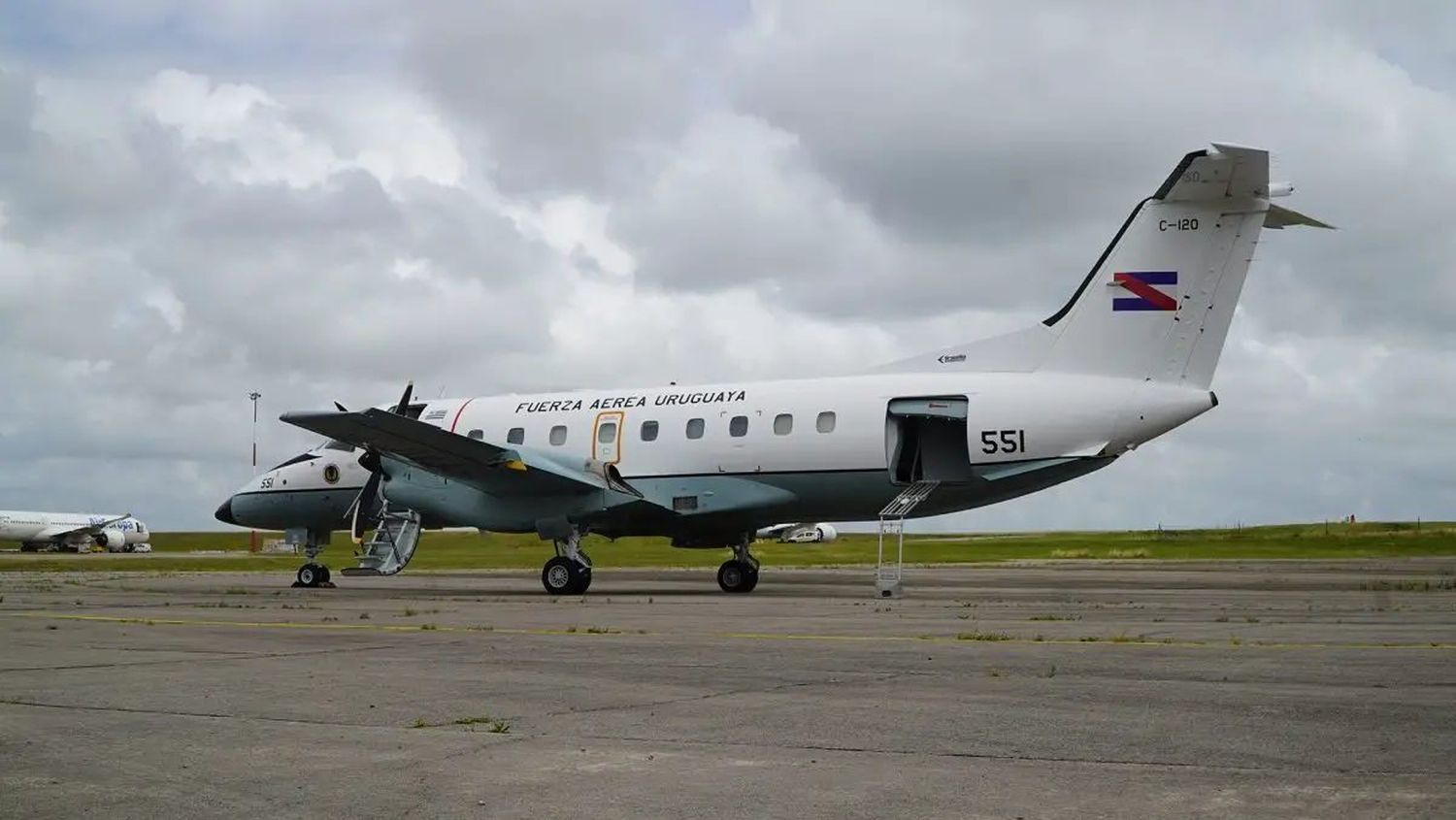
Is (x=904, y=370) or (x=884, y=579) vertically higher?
(x=904, y=370)

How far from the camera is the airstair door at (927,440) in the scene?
2716 cm

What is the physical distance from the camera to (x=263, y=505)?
35.6 meters

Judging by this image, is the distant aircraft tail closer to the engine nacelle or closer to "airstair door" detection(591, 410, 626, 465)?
"airstair door" detection(591, 410, 626, 465)

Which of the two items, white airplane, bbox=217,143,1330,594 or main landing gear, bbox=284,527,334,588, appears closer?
white airplane, bbox=217,143,1330,594

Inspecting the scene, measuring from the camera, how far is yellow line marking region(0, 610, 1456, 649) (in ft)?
47.0

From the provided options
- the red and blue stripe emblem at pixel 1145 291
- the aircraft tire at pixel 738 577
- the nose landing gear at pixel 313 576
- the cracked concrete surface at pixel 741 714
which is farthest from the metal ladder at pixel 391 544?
the red and blue stripe emblem at pixel 1145 291

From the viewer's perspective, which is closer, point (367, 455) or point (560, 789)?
point (560, 789)

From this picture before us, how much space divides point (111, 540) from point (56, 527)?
14.3ft

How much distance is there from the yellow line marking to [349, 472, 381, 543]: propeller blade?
Answer: 964 centimetres

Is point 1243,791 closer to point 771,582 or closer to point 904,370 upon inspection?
point 904,370

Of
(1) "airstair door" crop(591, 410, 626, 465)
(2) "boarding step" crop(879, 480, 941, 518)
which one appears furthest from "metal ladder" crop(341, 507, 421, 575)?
(2) "boarding step" crop(879, 480, 941, 518)

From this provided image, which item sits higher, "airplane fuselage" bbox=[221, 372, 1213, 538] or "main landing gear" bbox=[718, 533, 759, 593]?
"airplane fuselage" bbox=[221, 372, 1213, 538]

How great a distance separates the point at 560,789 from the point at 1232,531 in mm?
84298

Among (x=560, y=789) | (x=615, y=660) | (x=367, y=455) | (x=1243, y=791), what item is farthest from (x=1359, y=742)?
(x=367, y=455)
